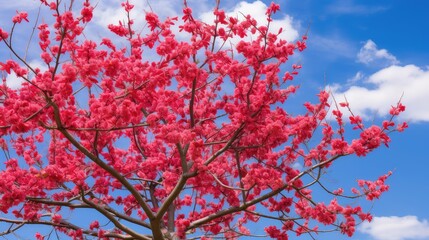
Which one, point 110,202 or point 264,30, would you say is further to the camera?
point 110,202

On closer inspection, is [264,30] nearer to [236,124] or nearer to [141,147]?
[236,124]

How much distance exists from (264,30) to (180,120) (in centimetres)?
241

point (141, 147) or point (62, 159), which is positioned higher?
point (141, 147)

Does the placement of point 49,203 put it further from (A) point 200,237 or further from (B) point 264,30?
(B) point 264,30

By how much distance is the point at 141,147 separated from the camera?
1159 cm

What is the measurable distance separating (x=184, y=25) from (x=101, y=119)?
2.45 meters

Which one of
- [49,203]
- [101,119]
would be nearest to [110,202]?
[49,203]

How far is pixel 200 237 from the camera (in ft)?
35.2

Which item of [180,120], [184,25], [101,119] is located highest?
[184,25]

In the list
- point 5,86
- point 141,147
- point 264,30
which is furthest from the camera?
point 141,147

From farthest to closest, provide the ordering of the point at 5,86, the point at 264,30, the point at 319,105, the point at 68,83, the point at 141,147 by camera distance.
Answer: the point at 141,147
the point at 319,105
the point at 264,30
the point at 5,86
the point at 68,83

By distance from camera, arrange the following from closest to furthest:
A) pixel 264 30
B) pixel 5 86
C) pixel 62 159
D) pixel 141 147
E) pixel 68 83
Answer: pixel 68 83
pixel 5 86
pixel 264 30
pixel 62 159
pixel 141 147

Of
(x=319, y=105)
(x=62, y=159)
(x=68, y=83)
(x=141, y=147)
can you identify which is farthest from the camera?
(x=141, y=147)

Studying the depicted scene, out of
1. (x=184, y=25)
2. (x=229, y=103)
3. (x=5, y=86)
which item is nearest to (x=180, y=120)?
(x=229, y=103)
